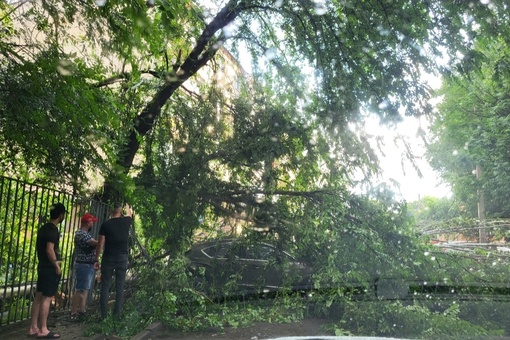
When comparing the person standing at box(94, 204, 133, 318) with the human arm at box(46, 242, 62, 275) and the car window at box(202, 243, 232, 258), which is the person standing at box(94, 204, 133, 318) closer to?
the human arm at box(46, 242, 62, 275)

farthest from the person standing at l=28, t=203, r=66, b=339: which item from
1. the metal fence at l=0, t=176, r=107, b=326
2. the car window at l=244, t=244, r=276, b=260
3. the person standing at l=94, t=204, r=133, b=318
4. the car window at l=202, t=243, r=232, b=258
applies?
the car window at l=244, t=244, r=276, b=260

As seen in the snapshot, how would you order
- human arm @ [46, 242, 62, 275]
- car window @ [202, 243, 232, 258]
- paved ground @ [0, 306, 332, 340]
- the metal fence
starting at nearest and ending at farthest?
human arm @ [46, 242, 62, 275]
the metal fence
paved ground @ [0, 306, 332, 340]
car window @ [202, 243, 232, 258]

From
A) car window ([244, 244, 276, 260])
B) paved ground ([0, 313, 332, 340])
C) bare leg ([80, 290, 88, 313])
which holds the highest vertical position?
car window ([244, 244, 276, 260])

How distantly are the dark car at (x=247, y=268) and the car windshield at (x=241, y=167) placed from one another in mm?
27

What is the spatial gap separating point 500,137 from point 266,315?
10.6m

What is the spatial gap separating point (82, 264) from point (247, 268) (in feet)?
9.00

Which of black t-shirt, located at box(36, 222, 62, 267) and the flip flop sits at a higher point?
black t-shirt, located at box(36, 222, 62, 267)

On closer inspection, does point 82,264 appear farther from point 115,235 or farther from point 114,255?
point 115,235

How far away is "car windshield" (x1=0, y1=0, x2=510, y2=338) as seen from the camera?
5.73 metres

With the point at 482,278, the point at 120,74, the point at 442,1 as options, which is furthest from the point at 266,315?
the point at 442,1

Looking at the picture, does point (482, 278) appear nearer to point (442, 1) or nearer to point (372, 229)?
point (372, 229)

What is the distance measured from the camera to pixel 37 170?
6.13m

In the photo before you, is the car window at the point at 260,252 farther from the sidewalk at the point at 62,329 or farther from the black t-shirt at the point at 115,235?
the black t-shirt at the point at 115,235

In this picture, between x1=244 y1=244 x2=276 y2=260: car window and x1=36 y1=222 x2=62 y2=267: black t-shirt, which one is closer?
x1=36 y1=222 x2=62 y2=267: black t-shirt
